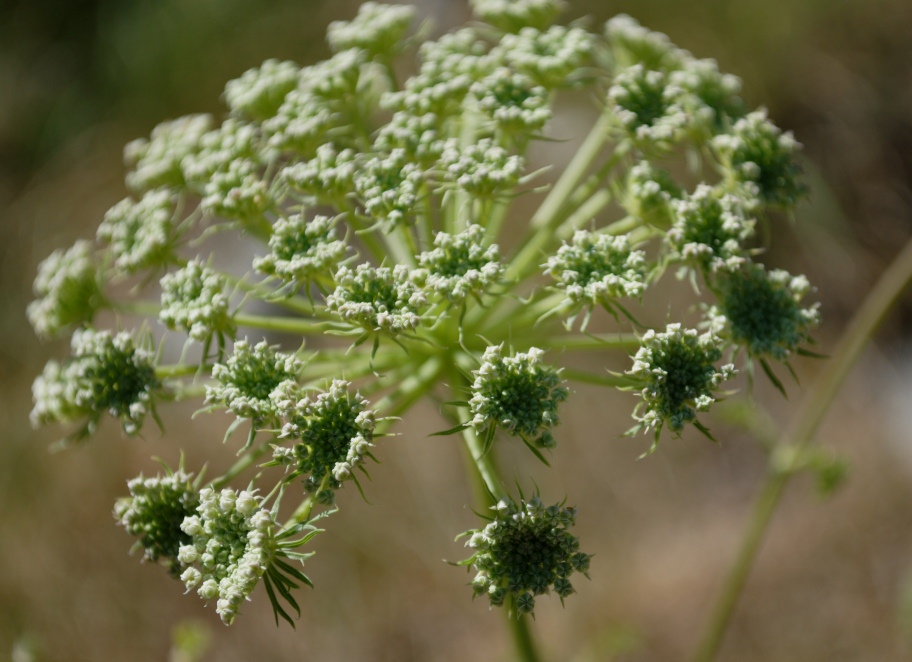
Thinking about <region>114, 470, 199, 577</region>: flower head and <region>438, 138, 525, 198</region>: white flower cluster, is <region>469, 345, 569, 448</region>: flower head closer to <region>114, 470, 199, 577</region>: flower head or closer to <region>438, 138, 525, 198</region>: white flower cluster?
<region>438, 138, 525, 198</region>: white flower cluster

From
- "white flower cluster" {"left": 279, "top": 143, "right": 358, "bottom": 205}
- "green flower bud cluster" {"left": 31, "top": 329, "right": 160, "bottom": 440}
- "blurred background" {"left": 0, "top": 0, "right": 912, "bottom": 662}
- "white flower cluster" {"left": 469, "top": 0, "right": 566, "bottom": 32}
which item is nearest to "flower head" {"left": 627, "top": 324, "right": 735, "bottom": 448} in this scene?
"white flower cluster" {"left": 279, "top": 143, "right": 358, "bottom": 205}

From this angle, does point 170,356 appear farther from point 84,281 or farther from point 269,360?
point 269,360

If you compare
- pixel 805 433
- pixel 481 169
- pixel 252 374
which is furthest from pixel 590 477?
pixel 252 374

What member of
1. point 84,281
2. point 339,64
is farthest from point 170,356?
point 339,64

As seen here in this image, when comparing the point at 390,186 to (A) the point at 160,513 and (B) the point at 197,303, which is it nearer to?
(B) the point at 197,303

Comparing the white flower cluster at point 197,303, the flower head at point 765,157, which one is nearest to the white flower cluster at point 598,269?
the flower head at point 765,157

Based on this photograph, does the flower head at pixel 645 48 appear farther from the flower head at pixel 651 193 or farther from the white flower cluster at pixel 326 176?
the white flower cluster at pixel 326 176
